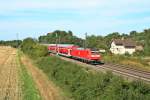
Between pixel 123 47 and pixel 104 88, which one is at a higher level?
pixel 123 47

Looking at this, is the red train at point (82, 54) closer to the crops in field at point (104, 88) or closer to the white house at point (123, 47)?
the crops in field at point (104, 88)

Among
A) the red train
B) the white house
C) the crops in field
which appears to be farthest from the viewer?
the white house

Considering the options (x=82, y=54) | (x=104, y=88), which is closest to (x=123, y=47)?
(x=82, y=54)

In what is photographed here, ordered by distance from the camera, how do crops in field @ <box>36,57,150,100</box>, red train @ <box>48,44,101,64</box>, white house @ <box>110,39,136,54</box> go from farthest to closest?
white house @ <box>110,39,136,54</box> < red train @ <box>48,44,101,64</box> < crops in field @ <box>36,57,150,100</box>

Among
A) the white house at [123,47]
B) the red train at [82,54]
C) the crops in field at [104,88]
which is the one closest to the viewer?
the crops in field at [104,88]

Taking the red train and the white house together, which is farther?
the white house

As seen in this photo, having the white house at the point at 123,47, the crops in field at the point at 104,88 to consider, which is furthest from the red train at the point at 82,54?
the white house at the point at 123,47

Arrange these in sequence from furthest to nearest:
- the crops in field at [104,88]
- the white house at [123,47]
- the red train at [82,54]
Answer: the white house at [123,47] → the red train at [82,54] → the crops in field at [104,88]

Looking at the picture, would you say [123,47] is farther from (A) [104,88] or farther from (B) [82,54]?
(A) [104,88]

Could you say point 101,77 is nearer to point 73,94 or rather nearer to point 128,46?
point 73,94

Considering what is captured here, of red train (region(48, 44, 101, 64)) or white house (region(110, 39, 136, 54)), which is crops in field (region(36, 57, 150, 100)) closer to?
red train (region(48, 44, 101, 64))

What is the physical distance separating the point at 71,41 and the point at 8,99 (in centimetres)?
12659

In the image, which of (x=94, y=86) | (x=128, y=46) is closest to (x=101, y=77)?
(x=94, y=86)

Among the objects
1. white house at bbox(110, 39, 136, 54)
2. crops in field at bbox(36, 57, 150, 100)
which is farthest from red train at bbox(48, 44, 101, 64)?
white house at bbox(110, 39, 136, 54)
